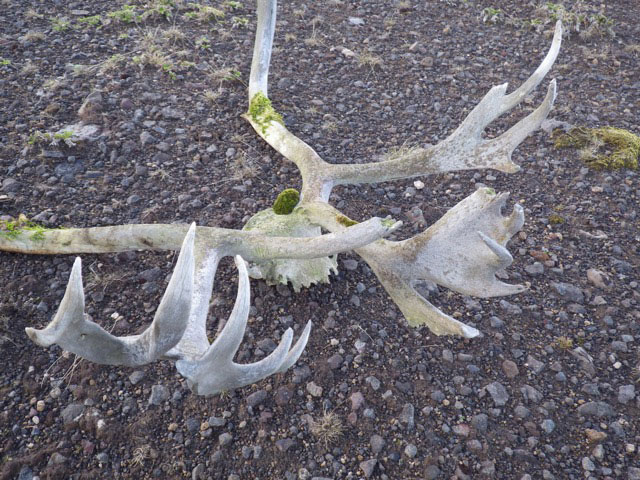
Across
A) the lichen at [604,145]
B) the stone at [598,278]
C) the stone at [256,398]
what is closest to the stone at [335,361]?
the stone at [256,398]

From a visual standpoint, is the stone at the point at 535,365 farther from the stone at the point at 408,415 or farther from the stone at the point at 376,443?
the stone at the point at 376,443

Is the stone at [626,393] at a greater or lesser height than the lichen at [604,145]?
lesser

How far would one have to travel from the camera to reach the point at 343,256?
11.6 ft

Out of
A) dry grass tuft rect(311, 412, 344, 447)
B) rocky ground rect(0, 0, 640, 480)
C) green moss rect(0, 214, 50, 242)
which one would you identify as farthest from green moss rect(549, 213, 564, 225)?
green moss rect(0, 214, 50, 242)

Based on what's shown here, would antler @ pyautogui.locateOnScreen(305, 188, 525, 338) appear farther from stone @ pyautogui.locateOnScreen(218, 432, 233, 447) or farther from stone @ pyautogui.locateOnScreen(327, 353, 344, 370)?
stone @ pyautogui.locateOnScreen(218, 432, 233, 447)

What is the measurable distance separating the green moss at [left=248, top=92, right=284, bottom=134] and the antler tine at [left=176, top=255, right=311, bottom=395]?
94.4 inches

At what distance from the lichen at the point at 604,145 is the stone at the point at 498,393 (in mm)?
2317

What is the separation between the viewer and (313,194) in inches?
125

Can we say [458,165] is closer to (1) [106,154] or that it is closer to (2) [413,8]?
(1) [106,154]

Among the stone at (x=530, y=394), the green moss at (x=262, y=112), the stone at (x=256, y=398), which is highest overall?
the green moss at (x=262, y=112)

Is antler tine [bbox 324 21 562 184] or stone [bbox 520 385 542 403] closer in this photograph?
stone [bbox 520 385 542 403]

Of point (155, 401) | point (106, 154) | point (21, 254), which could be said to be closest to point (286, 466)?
point (155, 401)

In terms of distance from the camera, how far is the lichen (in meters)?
4.34

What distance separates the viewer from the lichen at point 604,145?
4344mm
